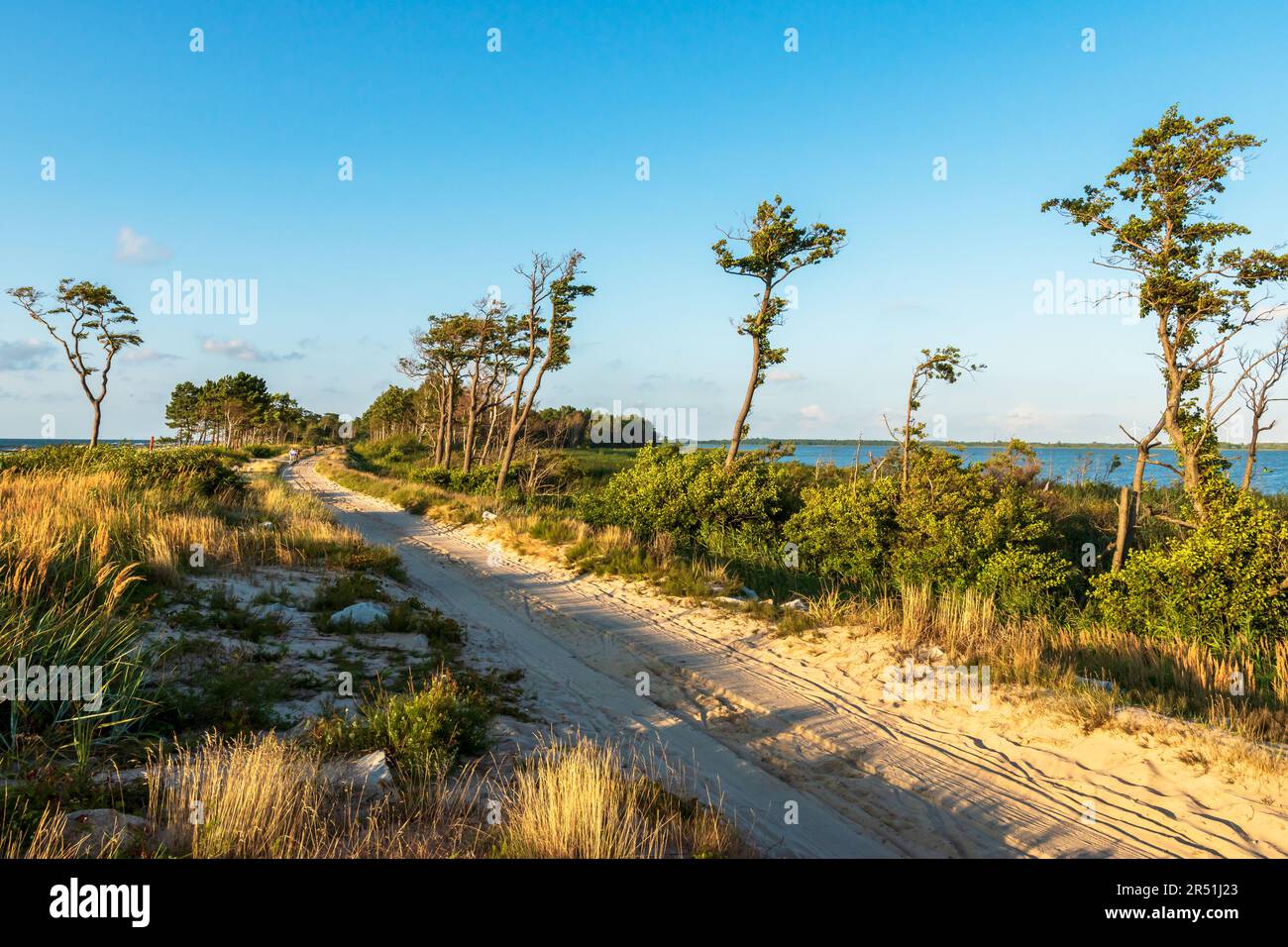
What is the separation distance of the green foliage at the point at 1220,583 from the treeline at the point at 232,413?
7147cm

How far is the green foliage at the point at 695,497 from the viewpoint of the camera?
1817 cm

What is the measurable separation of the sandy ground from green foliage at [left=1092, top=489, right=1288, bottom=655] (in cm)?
487

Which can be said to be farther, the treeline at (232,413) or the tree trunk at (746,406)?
the treeline at (232,413)

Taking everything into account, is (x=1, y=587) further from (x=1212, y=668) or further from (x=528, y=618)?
(x=1212, y=668)

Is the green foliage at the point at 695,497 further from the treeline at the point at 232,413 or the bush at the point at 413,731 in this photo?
the treeline at the point at 232,413

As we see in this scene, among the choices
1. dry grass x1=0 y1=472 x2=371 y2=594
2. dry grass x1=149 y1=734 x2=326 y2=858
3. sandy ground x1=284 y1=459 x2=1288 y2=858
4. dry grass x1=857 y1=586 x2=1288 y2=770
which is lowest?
sandy ground x1=284 y1=459 x2=1288 y2=858

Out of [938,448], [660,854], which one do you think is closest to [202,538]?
[660,854]

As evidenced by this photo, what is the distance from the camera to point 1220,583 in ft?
33.0

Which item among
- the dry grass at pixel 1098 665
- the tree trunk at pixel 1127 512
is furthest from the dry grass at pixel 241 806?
the tree trunk at pixel 1127 512

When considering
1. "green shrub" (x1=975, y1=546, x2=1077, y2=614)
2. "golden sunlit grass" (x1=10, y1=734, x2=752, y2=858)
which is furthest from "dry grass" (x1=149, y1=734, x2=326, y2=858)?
"green shrub" (x1=975, y1=546, x2=1077, y2=614)

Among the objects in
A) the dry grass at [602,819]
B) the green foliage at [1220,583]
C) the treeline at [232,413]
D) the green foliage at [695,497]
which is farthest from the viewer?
the treeline at [232,413]

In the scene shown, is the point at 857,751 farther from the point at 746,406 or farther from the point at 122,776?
the point at 746,406

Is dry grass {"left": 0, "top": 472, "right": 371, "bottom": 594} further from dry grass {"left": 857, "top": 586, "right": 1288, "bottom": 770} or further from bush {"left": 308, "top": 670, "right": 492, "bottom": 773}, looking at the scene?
dry grass {"left": 857, "top": 586, "right": 1288, "bottom": 770}

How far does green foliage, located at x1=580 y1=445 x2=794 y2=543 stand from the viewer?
18172mm
